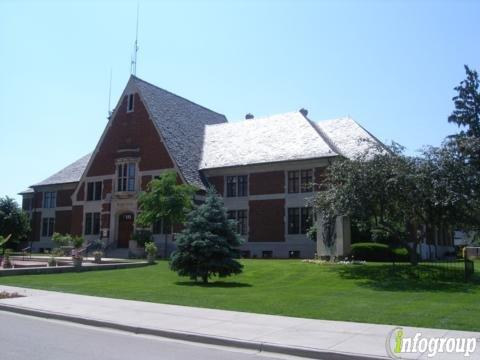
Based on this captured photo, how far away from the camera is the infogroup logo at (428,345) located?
842 cm

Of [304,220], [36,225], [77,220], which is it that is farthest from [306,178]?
[36,225]

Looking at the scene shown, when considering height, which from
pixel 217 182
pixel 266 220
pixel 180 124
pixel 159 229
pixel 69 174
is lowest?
pixel 159 229

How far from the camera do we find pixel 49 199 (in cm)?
5422

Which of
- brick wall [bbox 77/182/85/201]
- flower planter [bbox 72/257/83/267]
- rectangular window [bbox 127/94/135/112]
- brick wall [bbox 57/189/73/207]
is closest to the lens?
flower planter [bbox 72/257/83/267]

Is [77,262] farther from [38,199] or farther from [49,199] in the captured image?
[38,199]

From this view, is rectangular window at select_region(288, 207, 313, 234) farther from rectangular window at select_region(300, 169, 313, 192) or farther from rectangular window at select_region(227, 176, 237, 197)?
rectangular window at select_region(227, 176, 237, 197)

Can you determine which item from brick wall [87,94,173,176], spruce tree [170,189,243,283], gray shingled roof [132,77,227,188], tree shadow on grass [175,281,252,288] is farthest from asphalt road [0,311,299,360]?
brick wall [87,94,173,176]

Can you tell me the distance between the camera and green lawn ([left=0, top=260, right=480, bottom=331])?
12.5m

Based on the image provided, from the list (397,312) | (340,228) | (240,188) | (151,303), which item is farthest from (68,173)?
(397,312)

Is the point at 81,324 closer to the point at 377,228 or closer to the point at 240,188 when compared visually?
the point at 377,228

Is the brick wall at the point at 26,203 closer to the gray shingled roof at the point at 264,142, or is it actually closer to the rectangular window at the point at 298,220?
the gray shingled roof at the point at 264,142

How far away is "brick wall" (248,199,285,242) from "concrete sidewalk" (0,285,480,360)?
23.5 metres

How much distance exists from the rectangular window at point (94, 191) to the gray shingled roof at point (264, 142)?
10.2m

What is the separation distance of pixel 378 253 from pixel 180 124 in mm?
22787
